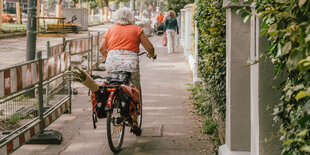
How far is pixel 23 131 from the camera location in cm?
540

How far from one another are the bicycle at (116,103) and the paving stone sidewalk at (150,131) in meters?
0.23

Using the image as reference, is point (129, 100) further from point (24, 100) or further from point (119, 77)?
point (24, 100)

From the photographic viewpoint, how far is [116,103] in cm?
562

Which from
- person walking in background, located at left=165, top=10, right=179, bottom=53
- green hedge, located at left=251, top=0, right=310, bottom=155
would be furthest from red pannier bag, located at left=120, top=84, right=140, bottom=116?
person walking in background, located at left=165, top=10, right=179, bottom=53

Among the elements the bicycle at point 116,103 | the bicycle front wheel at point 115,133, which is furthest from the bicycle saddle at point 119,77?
the bicycle front wheel at point 115,133

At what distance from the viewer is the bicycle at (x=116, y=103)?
215 inches

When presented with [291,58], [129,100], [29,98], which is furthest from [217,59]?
[291,58]

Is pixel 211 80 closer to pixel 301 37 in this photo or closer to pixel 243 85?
pixel 243 85

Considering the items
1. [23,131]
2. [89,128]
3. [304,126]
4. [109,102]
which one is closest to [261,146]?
[304,126]

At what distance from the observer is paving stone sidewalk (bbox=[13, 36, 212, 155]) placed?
5949 mm

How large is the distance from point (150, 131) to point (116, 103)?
1421 mm

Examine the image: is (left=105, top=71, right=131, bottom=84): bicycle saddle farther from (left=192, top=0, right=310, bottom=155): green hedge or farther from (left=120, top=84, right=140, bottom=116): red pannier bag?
(left=192, top=0, right=310, bottom=155): green hedge

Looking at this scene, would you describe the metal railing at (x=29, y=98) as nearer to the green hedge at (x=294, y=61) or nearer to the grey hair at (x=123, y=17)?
the grey hair at (x=123, y=17)

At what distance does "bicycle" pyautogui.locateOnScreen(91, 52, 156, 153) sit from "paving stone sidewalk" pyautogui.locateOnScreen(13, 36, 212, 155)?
0.23m
